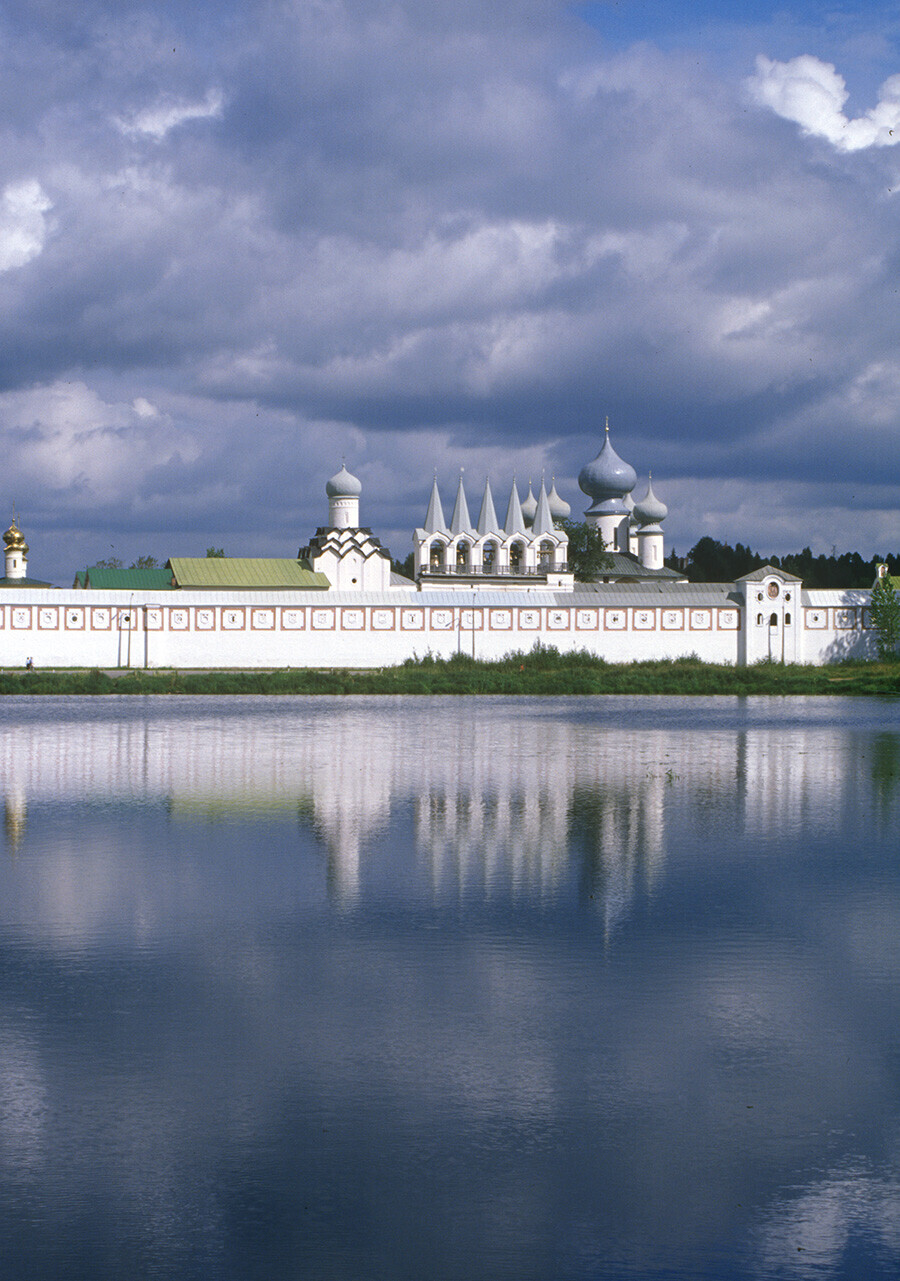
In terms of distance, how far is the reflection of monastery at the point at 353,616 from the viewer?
43.0 m

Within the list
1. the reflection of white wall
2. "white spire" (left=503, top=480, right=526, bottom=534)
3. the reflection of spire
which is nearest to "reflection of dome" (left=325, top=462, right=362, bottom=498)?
"white spire" (left=503, top=480, right=526, bottom=534)

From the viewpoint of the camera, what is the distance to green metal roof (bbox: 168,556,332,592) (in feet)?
159

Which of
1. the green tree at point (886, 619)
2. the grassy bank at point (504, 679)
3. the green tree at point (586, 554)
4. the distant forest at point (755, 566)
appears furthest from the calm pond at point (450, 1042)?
Answer: the distant forest at point (755, 566)

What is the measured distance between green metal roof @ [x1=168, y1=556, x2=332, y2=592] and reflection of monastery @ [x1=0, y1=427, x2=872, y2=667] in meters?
0.06

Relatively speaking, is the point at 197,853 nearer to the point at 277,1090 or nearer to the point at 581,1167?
the point at 277,1090

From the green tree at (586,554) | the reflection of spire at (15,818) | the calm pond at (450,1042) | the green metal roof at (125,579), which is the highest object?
the green tree at (586,554)

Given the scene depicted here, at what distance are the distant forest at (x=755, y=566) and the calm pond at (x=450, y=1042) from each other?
73769mm

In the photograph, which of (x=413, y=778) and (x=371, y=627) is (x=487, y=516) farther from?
(x=413, y=778)

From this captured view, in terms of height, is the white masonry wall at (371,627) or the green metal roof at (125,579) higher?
the green metal roof at (125,579)

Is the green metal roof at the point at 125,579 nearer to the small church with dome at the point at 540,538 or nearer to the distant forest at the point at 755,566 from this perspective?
the small church with dome at the point at 540,538

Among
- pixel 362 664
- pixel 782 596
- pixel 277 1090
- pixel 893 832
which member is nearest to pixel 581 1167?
pixel 277 1090

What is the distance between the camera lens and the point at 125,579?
5150cm

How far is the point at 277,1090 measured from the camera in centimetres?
538

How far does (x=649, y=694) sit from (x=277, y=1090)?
32298 millimetres
